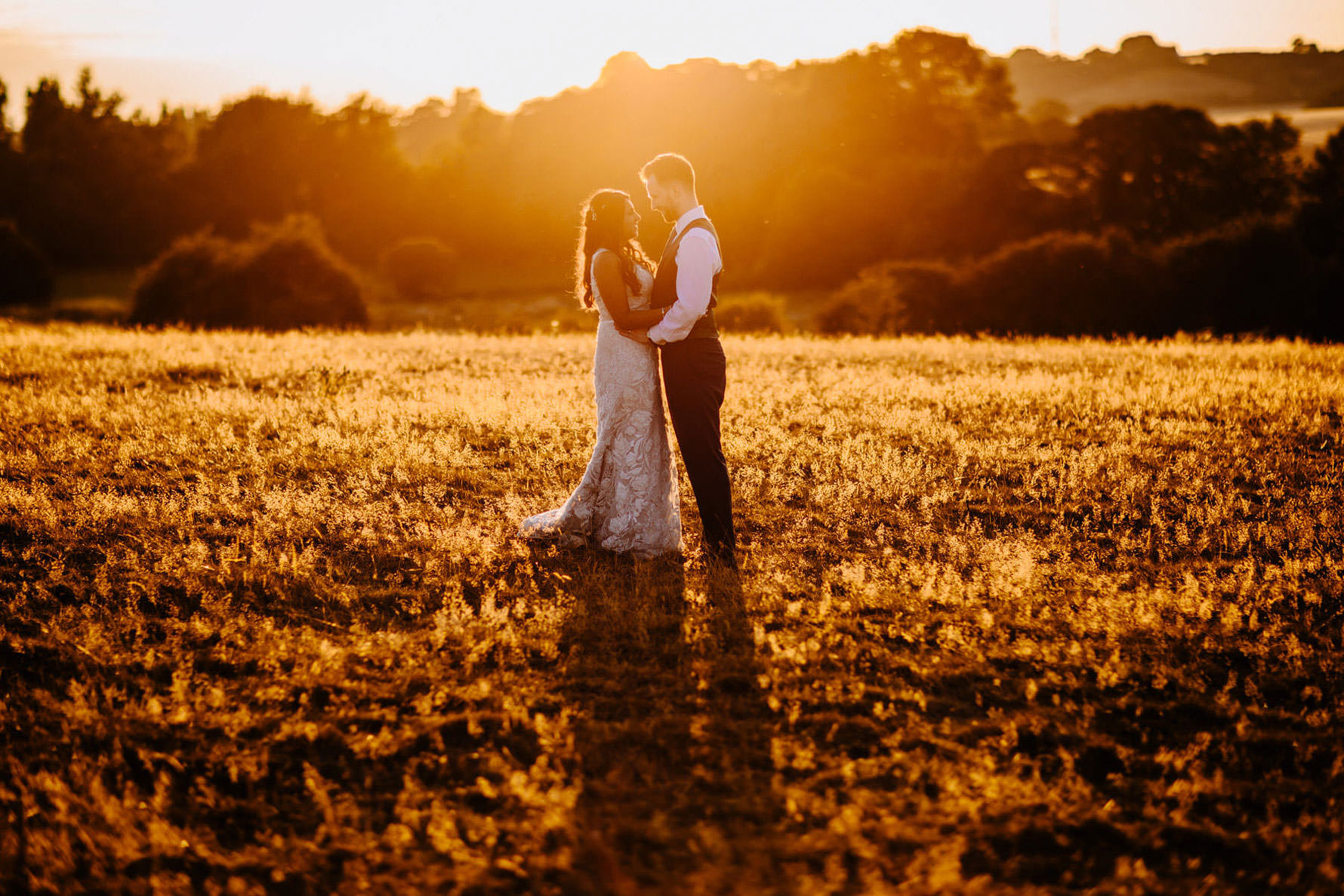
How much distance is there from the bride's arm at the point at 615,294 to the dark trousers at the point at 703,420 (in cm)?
21

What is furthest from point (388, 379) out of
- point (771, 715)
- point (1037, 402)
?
point (771, 715)

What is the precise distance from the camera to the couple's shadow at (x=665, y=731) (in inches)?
131

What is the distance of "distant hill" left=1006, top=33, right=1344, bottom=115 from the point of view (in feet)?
354

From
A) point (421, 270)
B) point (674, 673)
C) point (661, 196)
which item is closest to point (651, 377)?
point (661, 196)

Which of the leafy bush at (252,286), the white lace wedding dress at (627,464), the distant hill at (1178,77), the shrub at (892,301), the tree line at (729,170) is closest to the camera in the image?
the white lace wedding dress at (627,464)

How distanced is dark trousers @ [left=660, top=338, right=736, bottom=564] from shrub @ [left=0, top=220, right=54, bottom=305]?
55.4m

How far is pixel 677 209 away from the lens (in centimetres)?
572

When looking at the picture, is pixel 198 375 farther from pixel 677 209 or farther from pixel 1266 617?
pixel 1266 617

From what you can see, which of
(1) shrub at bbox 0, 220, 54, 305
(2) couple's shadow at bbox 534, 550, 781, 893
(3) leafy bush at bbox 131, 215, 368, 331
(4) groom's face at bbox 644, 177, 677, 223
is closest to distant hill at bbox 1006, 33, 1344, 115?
(3) leafy bush at bbox 131, 215, 368, 331

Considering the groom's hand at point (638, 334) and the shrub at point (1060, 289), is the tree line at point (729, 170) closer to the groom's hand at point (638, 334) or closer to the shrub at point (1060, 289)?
the shrub at point (1060, 289)

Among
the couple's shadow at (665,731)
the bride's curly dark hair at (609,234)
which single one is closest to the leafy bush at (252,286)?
the bride's curly dark hair at (609,234)

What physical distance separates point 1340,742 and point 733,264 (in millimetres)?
Answer: 50668

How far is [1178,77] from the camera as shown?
12669 centimetres

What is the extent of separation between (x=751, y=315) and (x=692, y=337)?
2995cm
